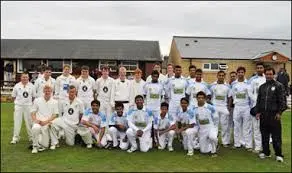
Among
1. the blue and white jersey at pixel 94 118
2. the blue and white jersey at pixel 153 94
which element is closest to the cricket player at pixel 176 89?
the blue and white jersey at pixel 153 94

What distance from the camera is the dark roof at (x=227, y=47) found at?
3828 centimetres

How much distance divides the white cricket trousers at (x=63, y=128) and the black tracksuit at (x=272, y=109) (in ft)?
14.7

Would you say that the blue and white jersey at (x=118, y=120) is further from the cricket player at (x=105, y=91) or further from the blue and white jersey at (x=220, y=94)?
the blue and white jersey at (x=220, y=94)

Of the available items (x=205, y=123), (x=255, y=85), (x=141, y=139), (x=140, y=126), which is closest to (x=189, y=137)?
(x=205, y=123)

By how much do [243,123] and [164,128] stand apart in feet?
6.42

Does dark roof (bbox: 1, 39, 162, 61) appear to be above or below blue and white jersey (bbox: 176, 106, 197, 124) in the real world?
above

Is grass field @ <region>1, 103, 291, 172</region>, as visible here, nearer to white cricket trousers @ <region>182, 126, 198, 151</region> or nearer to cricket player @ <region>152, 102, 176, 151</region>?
white cricket trousers @ <region>182, 126, 198, 151</region>

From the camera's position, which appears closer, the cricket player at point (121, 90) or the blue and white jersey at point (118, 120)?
the blue and white jersey at point (118, 120)

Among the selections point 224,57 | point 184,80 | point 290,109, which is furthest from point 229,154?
point 224,57

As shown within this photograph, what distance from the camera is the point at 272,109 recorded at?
8.85 m

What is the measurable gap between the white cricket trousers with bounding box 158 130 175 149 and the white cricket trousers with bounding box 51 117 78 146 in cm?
211

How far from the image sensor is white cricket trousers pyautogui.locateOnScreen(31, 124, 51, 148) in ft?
30.9

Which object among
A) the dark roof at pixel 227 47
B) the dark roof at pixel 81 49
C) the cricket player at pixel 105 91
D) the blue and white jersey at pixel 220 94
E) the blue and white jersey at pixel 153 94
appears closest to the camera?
the blue and white jersey at pixel 220 94

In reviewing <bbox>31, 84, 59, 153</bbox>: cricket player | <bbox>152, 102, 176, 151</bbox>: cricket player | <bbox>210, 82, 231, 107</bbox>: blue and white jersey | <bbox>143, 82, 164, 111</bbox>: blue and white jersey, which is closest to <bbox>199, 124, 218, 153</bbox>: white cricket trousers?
<bbox>152, 102, 176, 151</bbox>: cricket player
